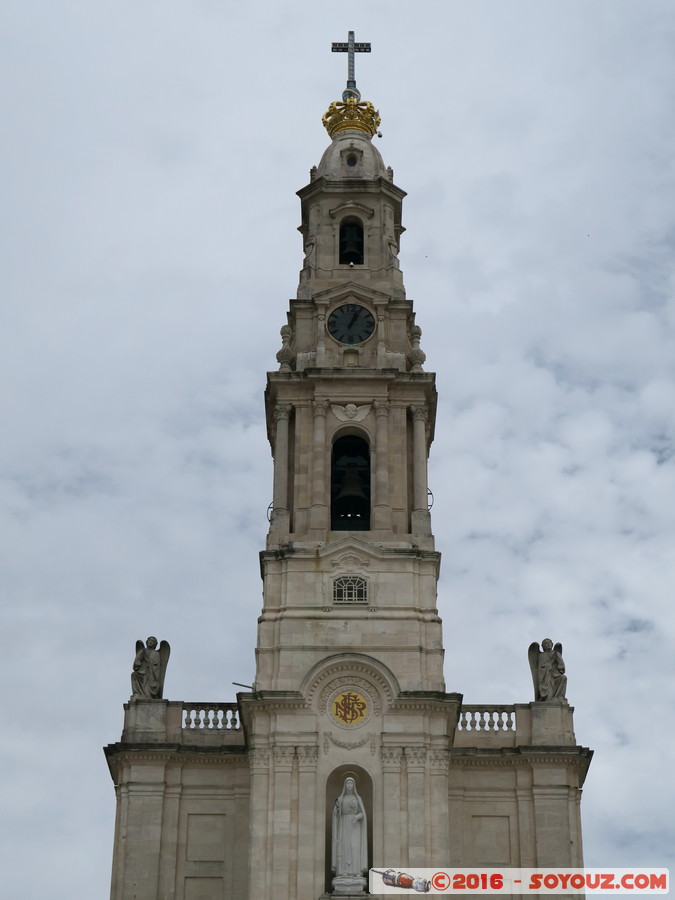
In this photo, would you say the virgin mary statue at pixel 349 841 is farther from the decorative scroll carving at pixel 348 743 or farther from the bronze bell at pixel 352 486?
the bronze bell at pixel 352 486

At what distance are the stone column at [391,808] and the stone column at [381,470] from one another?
23.7 ft

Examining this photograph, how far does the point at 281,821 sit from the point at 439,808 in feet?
13.8

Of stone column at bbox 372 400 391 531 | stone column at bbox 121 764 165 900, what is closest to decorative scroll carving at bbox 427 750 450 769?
stone column at bbox 372 400 391 531

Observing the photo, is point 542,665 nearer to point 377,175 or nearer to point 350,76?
point 377,175

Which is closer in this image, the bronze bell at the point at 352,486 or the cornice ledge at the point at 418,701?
the cornice ledge at the point at 418,701

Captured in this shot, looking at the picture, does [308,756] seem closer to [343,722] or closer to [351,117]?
[343,722]

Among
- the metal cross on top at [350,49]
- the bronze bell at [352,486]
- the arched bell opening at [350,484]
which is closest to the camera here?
the bronze bell at [352,486]

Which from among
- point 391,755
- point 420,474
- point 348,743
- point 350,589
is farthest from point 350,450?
point 391,755

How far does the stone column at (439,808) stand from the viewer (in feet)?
146

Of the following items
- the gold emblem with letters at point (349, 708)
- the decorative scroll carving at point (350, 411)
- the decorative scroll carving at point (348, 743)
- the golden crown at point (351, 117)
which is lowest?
the decorative scroll carving at point (348, 743)

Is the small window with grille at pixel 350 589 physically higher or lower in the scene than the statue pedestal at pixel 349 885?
higher

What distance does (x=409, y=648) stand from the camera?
4700 cm

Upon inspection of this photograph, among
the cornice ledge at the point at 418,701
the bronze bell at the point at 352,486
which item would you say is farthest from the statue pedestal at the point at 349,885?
the bronze bell at the point at 352,486

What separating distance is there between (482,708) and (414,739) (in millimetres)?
4136
